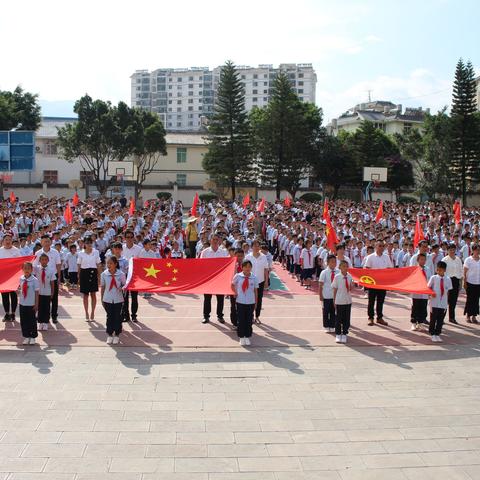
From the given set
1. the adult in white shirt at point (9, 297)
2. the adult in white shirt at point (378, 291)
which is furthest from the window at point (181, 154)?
the adult in white shirt at point (378, 291)

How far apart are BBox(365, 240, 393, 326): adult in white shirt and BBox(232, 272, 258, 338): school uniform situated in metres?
2.61

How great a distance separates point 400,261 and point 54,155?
43.8 meters

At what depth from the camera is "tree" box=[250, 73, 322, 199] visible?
1735 inches

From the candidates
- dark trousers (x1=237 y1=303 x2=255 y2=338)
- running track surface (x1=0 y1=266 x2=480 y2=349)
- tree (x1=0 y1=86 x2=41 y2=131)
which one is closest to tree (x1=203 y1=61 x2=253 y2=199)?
tree (x1=0 y1=86 x2=41 y2=131)

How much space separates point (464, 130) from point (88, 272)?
36438 millimetres

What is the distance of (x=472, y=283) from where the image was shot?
1144 cm

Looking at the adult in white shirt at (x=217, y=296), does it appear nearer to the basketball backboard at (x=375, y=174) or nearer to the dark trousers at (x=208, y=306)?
the dark trousers at (x=208, y=306)

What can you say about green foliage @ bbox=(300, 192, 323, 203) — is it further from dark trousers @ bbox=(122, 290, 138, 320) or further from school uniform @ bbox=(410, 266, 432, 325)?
dark trousers @ bbox=(122, 290, 138, 320)

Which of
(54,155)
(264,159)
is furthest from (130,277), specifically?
(54,155)

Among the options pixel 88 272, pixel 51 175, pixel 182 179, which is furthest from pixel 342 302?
pixel 51 175

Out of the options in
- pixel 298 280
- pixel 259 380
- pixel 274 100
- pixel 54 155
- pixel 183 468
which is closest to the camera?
pixel 183 468

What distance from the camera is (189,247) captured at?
56.1ft

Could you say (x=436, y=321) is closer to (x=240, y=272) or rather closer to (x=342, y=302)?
(x=342, y=302)

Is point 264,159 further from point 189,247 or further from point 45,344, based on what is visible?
point 45,344
